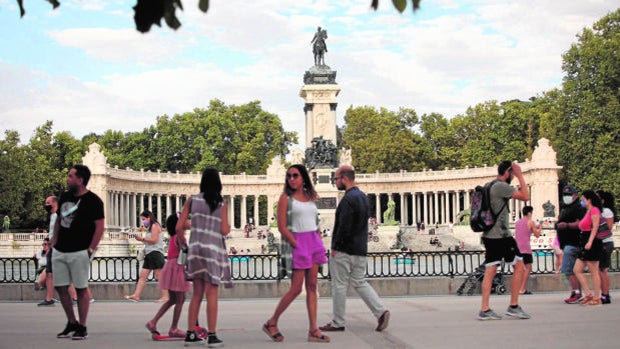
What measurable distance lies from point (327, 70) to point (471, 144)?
23631mm

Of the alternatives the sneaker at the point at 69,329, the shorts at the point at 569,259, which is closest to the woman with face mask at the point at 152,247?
the sneaker at the point at 69,329

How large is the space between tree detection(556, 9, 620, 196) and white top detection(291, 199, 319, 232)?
178ft

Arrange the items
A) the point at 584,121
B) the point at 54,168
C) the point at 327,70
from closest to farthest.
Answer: the point at 584,121 < the point at 327,70 < the point at 54,168

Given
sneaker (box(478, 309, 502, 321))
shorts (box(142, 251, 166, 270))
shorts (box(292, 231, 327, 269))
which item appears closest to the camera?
shorts (box(292, 231, 327, 269))

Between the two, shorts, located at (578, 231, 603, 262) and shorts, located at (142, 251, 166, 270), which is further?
shorts, located at (142, 251, 166, 270)

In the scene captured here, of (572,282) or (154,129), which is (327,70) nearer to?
(154,129)

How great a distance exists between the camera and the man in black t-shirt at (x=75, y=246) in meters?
12.8

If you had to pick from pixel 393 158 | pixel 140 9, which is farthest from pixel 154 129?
pixel 140 9

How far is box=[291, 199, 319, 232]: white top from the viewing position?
41.9ft

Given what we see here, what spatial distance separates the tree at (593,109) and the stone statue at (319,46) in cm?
Answer: 1927

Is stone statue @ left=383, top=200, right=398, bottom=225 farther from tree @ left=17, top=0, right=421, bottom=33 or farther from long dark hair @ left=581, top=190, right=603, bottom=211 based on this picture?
tree @ left=17, top=0, right=421, bottom=33

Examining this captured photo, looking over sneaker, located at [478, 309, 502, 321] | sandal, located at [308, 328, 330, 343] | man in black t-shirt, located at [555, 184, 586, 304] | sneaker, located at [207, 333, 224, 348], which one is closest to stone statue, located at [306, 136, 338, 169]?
man in black t-shirt, located at [555, 184, 586, 304]

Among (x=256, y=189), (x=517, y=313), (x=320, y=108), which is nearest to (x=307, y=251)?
(x=517, y=313)

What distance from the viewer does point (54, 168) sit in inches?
3757
